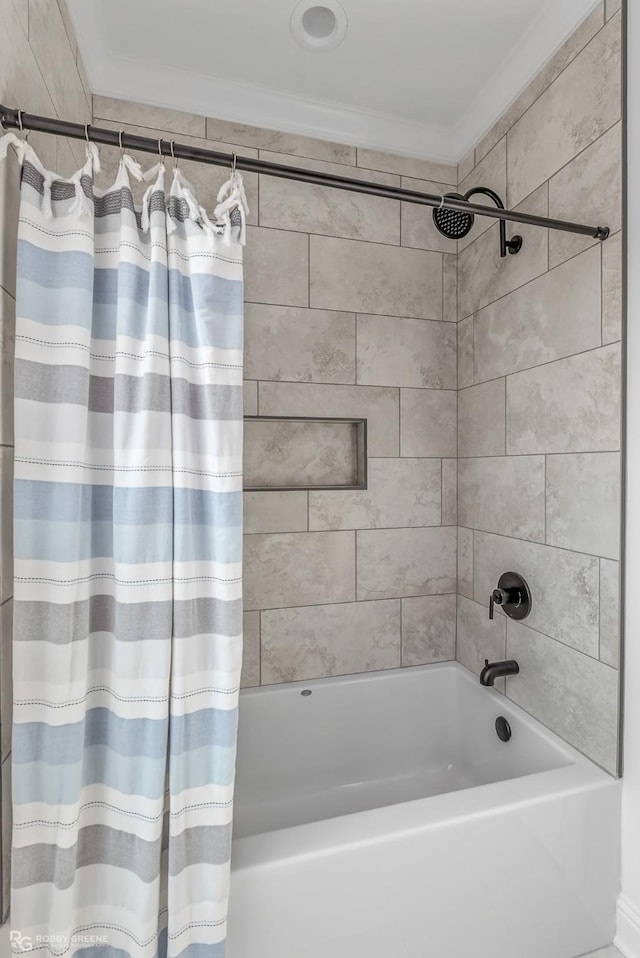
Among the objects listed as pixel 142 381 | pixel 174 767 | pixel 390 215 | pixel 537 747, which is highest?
pixel 390 215

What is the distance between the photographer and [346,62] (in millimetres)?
1714

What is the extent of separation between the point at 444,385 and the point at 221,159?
131 centimetres

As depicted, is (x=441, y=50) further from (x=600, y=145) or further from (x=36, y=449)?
(x=36, y=449)

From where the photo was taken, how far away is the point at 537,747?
1.59 meters

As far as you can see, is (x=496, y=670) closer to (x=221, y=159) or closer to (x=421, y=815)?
(x=421, y=815)

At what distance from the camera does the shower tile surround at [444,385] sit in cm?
143

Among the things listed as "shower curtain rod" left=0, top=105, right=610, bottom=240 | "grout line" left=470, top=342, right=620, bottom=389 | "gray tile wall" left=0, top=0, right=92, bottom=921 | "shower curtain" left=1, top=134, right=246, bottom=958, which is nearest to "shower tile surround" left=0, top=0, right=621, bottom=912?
"grout line" left=470, top=342, right=620, bottom=389

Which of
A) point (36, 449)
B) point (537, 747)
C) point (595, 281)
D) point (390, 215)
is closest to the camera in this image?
point (36, 449)

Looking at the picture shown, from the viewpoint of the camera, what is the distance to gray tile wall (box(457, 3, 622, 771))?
1389mm

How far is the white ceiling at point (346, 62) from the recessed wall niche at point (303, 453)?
113cm

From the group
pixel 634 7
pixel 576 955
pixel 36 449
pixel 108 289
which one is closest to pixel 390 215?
pixel 634 7

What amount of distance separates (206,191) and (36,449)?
1.31m

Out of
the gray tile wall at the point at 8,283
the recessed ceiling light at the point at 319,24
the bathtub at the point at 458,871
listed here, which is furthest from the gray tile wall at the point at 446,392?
the gray tile wall at the point at 8,283

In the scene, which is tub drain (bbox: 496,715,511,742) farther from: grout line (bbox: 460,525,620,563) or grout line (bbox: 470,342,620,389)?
grout line (bbox: 470,342,620,389)
